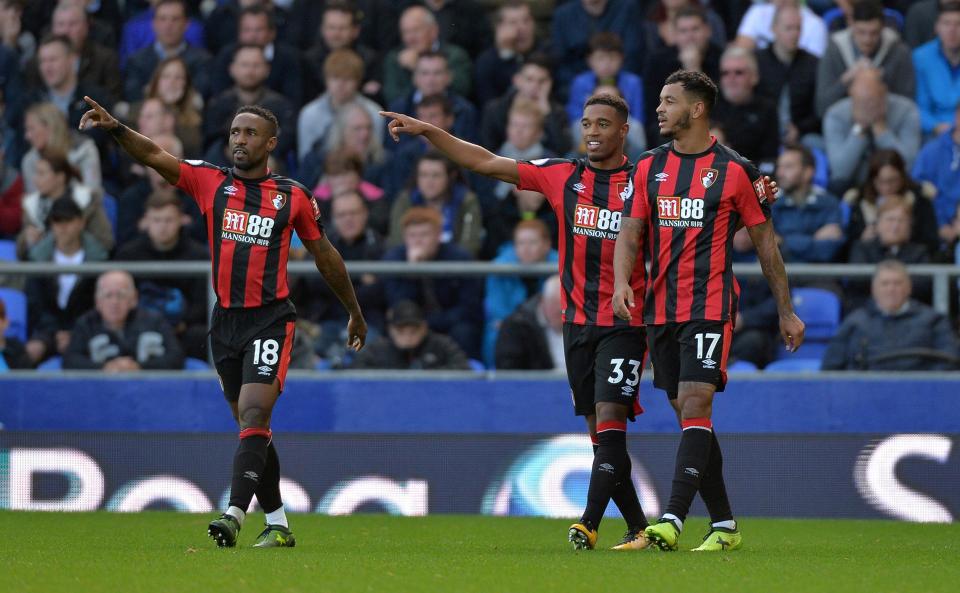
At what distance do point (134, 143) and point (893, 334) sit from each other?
5.75 m

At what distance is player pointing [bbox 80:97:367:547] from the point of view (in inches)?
308

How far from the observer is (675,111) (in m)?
7.59

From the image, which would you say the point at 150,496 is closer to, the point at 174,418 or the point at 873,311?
the point at 174,418

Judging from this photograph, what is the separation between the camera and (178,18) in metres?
14.9

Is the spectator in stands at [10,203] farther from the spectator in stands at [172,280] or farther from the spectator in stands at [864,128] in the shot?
the spectator in stands at [864,128]

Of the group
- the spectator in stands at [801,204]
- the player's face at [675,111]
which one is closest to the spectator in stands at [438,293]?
the spectator in stands at [801,204]

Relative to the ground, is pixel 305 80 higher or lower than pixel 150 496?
higher

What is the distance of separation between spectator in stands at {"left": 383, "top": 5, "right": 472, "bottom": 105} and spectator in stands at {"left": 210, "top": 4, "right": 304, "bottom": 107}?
2.64 feet

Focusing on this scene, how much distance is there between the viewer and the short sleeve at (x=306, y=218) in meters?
8.02

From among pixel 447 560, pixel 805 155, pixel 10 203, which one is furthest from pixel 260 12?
pixel 447 560

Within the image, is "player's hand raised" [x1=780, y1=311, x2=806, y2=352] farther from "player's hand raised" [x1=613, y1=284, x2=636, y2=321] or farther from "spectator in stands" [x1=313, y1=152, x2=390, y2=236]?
"spectator in stands" [x1=313, y1=152, x2=390, y2=236]

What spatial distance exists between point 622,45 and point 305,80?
2825 millimetres

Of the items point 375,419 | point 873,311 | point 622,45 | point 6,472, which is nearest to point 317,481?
point 375,419

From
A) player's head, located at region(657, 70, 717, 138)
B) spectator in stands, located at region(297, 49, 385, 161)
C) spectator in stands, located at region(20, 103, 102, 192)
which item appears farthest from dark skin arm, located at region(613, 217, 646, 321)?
spectator in stands, located at region(20, 103, 102, 192)
